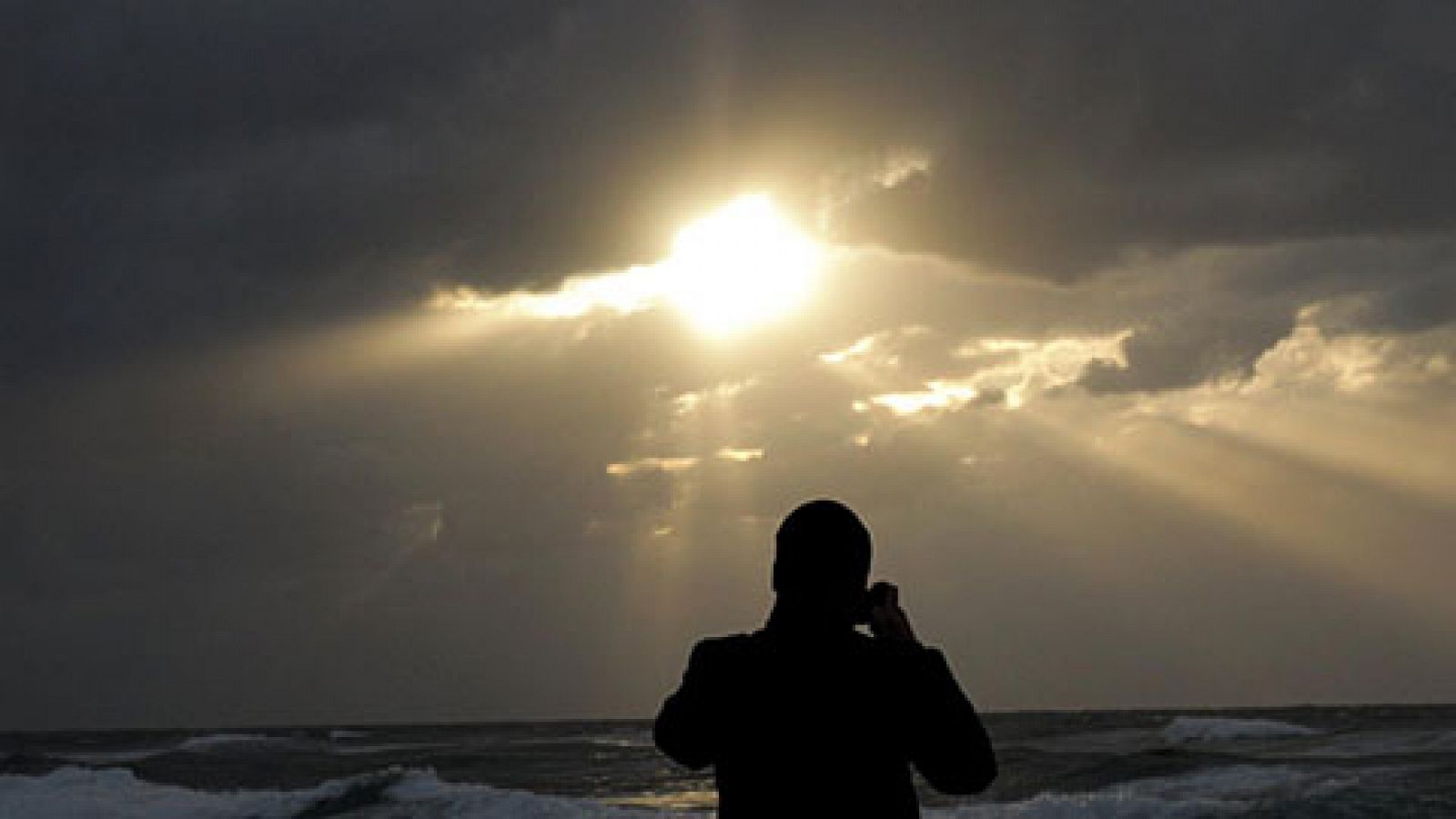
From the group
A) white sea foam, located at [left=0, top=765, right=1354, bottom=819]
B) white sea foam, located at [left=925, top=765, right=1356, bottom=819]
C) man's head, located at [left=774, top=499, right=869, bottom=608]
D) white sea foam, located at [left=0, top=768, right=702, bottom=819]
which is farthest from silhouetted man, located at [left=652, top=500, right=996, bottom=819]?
white sea foam, located at [left=0, top=768, right=702, bottom=819]

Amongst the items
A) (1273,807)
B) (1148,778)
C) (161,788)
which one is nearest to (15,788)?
(161,788)

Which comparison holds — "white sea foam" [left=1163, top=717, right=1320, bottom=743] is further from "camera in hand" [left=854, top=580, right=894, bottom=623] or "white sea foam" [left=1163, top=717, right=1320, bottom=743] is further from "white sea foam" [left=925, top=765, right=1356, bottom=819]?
"camera in hand" [left=854, top=580, right=894, bottom=623]

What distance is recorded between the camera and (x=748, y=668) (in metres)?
3.67

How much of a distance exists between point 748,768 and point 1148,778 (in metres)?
31.3

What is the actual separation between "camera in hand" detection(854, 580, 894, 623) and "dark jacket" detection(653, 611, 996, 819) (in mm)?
38

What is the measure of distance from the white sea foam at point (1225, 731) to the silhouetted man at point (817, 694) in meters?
65.9

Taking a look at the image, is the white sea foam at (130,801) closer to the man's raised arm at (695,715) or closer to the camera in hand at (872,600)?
the man's raised arm at (695,715)

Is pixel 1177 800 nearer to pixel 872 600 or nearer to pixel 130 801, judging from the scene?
pixel 130 801

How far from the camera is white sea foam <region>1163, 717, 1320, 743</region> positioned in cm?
6838

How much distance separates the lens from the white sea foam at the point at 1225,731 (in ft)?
224

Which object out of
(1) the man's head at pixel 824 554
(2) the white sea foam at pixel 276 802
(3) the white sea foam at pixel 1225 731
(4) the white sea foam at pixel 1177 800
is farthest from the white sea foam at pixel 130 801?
(3) the white sea foam at pixel 1225 731

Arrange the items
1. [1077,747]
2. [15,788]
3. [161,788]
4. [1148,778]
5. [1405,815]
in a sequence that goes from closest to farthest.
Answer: [1405,815] → [1148,778] → [15,788] → [161,788] → [1077,747]

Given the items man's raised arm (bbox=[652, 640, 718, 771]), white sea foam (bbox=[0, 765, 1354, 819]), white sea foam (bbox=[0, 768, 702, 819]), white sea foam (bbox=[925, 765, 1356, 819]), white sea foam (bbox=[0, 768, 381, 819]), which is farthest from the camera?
white sea foam (bbox=[0, 768, 381, 819])

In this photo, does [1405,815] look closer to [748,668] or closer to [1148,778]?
[1148,778]
